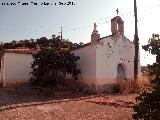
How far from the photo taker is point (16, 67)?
25562 millimetres

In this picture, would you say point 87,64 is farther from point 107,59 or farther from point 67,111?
point 67,111

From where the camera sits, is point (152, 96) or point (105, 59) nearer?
point (152, 96)

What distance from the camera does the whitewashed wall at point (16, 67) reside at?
24922mm

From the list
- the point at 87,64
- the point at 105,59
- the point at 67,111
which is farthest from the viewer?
the point at 87,64

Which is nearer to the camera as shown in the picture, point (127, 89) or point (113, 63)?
point (127, 89)

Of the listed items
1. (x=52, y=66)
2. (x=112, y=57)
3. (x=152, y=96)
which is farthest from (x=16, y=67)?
(x=152, y=96)

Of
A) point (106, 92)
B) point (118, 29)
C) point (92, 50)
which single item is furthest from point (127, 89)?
point (118, 29)

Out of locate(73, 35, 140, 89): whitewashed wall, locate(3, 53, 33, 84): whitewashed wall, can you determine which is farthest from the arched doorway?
locate(3, 53, 33, 84): whitewashed wall

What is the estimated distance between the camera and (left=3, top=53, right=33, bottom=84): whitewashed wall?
981 inches

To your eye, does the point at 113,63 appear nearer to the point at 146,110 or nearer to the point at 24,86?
the point at 24,86

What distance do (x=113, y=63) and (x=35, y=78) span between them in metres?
7.19

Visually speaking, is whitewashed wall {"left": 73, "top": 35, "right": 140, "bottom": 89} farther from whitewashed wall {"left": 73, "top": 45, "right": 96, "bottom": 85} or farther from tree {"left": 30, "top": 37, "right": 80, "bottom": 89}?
tree {"left": 30, "top": 37, "right": 80, "bottom": 89}

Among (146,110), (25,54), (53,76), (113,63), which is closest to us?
(146,110)

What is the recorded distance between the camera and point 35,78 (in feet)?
81.2
